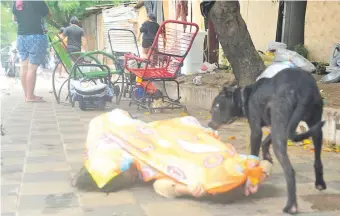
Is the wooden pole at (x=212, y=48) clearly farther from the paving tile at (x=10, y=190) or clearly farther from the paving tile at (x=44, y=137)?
the paving tile at (x=10, y=190)

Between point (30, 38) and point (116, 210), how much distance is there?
18.6 feet

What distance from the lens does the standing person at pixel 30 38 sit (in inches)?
311

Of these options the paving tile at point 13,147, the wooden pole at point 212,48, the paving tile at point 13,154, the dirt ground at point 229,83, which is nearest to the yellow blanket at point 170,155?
the paving tile at point 13,154

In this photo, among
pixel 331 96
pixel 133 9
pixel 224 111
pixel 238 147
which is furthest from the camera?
pixel 133 9

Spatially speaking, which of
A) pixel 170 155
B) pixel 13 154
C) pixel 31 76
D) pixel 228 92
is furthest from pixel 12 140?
pixel 31 76

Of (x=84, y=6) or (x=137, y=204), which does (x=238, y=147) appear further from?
(x=84, y=6)

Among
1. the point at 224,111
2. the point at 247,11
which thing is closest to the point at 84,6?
the point at 247,11

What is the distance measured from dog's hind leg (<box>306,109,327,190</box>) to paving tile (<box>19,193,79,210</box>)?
1653 millimetres

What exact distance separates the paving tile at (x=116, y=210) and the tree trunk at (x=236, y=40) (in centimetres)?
317

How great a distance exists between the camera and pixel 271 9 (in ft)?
31.8

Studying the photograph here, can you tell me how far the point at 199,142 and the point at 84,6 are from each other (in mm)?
25059

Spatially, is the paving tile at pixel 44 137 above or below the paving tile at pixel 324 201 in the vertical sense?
below

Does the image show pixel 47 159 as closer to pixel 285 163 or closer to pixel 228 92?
pixel 228 92

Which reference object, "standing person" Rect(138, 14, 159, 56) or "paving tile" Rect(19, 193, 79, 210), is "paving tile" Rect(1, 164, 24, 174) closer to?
"paving tile" Rect(19, 193, 79, 210)
